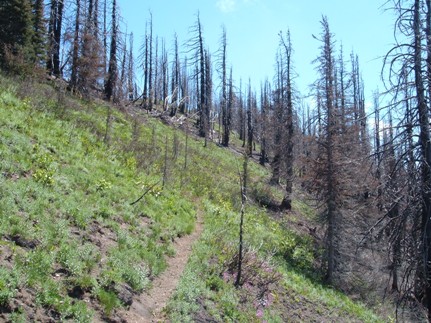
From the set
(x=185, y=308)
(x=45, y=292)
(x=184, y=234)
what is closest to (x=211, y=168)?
(x=184, y=234)

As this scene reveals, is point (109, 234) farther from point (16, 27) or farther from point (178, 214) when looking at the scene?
point (16, 27)

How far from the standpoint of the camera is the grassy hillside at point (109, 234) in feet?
23.2

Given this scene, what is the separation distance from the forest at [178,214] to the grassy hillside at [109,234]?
0.04 m

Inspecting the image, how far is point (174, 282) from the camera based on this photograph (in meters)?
9.74

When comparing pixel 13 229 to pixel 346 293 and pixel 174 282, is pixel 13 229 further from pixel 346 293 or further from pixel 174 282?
pixel 346 293

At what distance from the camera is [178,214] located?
14453 millimetres

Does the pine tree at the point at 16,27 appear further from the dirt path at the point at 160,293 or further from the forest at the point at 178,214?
the dirt path at the point at 160,293

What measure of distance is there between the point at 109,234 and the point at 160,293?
2.05 m

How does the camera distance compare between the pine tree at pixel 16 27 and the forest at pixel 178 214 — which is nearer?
the forest at pixel 178 214

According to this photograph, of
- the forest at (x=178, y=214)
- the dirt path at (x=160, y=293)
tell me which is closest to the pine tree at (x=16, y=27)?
the forest at (x=178, y=214)

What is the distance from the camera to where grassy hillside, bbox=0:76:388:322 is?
→ 7082 mm

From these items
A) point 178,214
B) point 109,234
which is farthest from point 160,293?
point 178,214

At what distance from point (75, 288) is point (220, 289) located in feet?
15.3

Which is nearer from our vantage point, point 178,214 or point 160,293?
point 160,293
